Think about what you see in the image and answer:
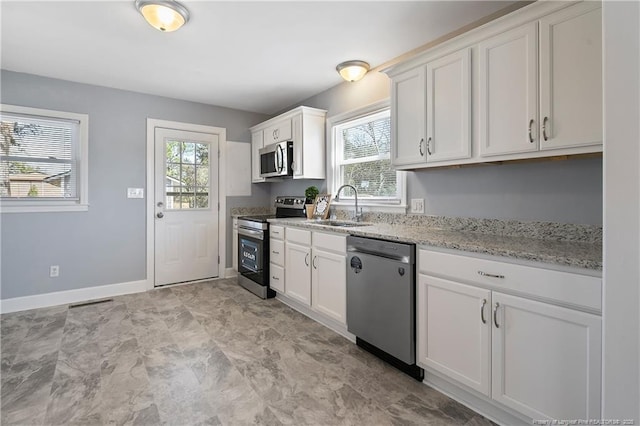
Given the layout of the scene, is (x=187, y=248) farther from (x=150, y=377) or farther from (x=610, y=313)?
(x=610, y=313)

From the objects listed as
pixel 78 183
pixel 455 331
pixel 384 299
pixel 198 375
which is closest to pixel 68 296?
pixel 78 183

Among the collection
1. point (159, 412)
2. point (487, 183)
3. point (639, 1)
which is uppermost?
point (639, 1)

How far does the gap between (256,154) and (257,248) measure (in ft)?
5.17

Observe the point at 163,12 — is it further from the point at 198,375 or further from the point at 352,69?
the point at 198,375

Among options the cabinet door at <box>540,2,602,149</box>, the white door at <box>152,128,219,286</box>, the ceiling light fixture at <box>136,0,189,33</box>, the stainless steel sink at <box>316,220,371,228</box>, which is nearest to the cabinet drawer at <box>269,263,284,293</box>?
the stainless steel sink at <box>316,220,371,228</box>

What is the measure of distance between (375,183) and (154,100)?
299 centimetres

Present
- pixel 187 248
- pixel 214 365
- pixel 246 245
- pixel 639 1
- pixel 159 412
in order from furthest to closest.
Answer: pixel 187 248 → pixel 246 245 → pixel 214 365 → pixel 159 412 → pixel 639 1

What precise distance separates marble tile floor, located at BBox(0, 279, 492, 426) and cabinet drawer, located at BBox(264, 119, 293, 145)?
6.98 feet

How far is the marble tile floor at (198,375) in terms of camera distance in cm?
172

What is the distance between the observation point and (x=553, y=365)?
1.40 m

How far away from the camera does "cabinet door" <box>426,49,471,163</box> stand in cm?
207

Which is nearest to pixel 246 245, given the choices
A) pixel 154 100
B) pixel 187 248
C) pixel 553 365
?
pixel 187 248

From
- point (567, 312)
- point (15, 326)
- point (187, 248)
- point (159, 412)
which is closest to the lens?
point (567, 312)

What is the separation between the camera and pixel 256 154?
4652 mm
